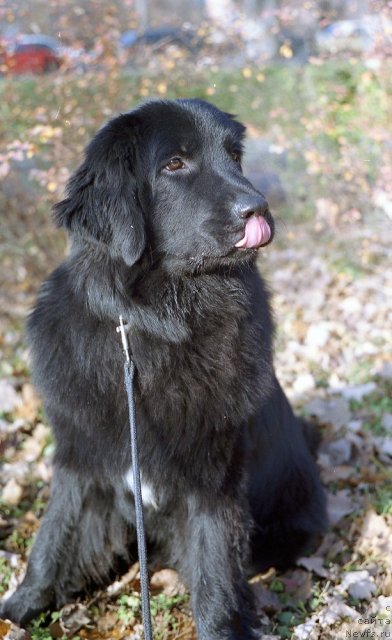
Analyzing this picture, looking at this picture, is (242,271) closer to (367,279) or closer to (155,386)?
(155,386)

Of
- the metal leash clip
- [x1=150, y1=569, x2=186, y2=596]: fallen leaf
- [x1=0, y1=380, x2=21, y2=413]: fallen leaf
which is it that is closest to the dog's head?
the metal leash clip

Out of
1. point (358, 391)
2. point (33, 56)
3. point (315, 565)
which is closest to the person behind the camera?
point (315, 565)

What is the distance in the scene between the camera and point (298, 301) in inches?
233

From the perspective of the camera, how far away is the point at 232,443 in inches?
98.0

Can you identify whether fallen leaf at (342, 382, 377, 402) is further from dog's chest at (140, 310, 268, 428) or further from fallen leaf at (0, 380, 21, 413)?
fallen leaf at (0, 380, 21, 413)

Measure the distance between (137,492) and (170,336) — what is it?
→ 0.59 meters

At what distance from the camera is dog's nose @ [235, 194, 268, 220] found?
2.30 metres

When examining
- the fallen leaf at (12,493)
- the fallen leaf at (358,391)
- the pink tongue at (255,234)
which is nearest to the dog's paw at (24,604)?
the fallen leaf at (12,493)

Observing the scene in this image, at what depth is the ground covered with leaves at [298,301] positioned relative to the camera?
275 cm

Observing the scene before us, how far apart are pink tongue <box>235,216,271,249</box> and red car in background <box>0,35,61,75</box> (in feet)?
12.9

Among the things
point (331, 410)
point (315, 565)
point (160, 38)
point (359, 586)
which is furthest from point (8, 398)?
point (160, 38)

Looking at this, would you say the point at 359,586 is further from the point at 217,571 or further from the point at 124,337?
the point at 124,337

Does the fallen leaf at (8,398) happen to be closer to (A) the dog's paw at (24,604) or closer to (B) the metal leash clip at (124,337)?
(A) the dog's paw at (24,604)

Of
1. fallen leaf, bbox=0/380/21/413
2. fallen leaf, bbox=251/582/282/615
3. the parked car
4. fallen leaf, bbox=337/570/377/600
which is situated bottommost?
fallen leaf, bbox=251/582/282/615
